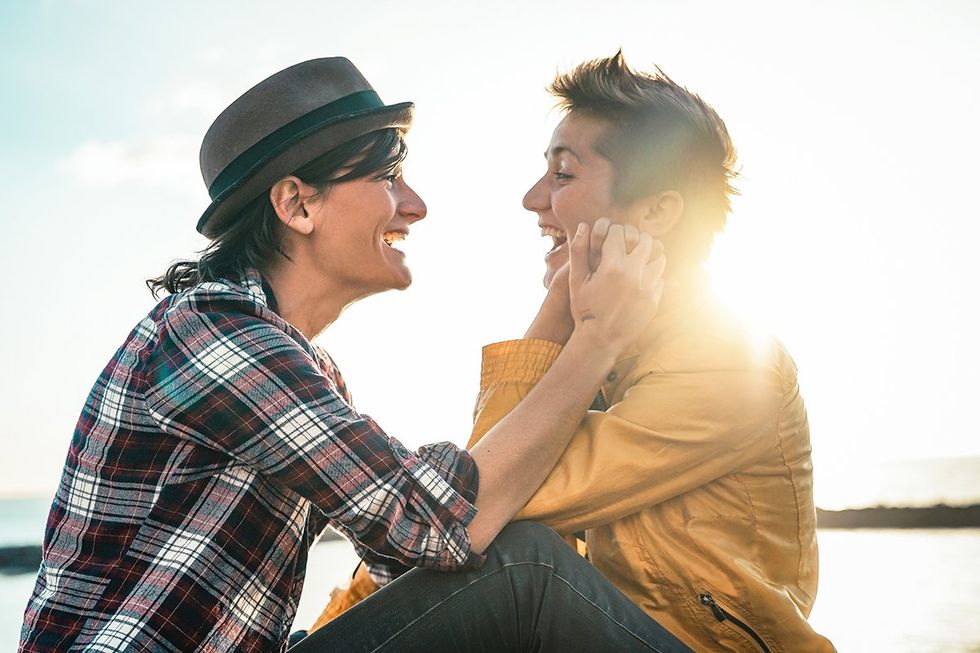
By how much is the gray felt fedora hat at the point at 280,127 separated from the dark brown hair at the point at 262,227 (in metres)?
0.03

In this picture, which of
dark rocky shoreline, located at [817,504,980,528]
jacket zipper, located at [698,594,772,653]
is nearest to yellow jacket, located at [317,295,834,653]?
jacket zipper, located at [698,594,772,653]

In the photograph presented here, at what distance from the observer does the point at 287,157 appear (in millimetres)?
2455

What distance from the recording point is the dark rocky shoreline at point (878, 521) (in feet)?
66.8

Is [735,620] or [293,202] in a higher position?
[293,202]

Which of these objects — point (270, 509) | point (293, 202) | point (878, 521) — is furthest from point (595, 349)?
point (878, 521)

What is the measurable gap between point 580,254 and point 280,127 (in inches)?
36.0

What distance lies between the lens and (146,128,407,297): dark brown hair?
2434mm

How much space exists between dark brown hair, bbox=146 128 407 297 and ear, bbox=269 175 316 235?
2 cm

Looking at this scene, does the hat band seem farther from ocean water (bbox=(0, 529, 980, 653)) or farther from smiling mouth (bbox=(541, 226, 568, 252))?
ocean water (bbox=(0, 529, 980, 653))

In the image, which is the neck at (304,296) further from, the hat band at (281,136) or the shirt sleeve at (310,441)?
the shirt sleeve at (310,441)

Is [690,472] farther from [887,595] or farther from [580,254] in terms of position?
[887,595]

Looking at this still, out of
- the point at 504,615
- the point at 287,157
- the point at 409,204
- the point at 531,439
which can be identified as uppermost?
the point at 287,157

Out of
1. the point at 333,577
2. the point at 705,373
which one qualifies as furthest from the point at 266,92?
the point at 333,577

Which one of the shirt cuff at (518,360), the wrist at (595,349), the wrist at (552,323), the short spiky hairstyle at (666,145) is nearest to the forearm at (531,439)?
the wrist at (595,349)
